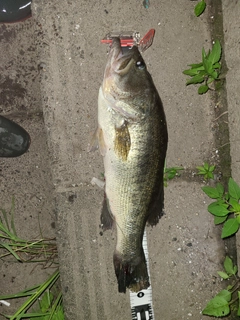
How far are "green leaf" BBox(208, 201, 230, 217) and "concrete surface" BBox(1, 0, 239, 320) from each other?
0.19 metres

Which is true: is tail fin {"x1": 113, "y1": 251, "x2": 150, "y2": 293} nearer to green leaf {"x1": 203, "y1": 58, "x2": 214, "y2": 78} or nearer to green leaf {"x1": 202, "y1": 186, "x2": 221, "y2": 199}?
green leaf {"x1": 202, "y1": 186, "x2": 221, "y2": 199}

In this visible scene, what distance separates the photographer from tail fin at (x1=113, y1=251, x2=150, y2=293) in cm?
245

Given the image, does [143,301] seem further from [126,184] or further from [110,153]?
[110,153]

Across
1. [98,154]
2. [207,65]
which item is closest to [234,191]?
[207,65]

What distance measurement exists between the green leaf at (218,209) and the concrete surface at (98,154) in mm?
189

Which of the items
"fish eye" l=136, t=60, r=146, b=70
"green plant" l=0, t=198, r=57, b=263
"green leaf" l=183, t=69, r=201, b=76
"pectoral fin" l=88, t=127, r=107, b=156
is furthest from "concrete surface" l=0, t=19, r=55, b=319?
"green leaf" l=183, t=69, r=201, b=76

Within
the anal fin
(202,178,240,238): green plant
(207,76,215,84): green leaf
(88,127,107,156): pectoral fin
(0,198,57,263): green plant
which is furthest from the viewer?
(0,198,57,263): green plant

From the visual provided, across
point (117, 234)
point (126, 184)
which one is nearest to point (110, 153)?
point (126, 184)

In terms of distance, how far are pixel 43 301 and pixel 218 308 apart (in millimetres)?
1404

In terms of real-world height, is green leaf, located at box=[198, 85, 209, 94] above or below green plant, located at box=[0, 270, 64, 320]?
above

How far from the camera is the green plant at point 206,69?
2.46 metres

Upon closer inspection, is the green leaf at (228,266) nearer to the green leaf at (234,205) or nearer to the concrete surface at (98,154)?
the concrete surface at (98,154)

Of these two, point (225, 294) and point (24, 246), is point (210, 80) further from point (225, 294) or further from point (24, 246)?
point (24, 246)

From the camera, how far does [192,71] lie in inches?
100
